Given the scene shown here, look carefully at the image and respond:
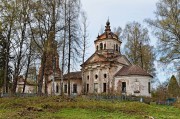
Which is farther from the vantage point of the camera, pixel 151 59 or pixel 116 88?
pixel 151 59

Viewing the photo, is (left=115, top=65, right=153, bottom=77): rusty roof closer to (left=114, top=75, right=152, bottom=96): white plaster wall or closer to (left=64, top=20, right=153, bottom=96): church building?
(left=64, top=20, right=153, bottom=96): church building

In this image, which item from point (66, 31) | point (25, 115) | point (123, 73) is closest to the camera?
point (25, 115)

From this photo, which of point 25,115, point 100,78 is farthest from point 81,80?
point 25,115

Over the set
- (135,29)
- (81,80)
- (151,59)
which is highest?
(135,29)

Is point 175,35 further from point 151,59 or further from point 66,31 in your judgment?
point 151,59

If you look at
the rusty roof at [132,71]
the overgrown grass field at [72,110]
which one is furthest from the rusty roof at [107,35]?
the overgrown grass field at [72,110]

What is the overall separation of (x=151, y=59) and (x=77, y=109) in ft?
91.2

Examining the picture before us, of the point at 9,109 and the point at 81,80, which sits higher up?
the point at 81,80

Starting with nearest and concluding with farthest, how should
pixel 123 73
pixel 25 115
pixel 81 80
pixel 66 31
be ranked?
pixel 25 115 < pixel 66 31 < pixel 123 73 < pixel 81 80

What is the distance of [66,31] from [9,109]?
40.0ft

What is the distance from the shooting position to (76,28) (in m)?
30.8

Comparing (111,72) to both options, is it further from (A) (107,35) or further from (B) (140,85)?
(A) (107,35)

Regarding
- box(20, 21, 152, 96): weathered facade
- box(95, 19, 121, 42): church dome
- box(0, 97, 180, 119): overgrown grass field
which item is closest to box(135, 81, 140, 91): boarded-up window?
box(20, 21, 152, 96): weathered facade

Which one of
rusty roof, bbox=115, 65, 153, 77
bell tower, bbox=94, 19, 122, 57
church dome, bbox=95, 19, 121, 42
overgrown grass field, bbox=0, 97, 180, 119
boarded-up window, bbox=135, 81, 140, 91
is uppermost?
church dome, bbox=95, 19, 121, 42
